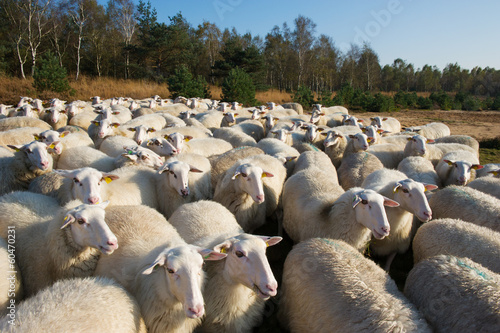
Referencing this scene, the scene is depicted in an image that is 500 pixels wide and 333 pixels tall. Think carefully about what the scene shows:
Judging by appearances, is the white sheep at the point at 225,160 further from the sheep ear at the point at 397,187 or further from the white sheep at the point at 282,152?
the sheep ear at the point at 397,187

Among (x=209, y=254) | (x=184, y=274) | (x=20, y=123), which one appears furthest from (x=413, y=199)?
(x=20, y=123)

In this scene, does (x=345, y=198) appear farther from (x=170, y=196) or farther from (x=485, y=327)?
(x=170, y=196)

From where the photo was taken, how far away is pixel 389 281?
109 inches

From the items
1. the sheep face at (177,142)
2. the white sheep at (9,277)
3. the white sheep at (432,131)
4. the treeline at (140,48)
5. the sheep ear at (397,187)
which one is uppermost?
the treeline at (140,48)

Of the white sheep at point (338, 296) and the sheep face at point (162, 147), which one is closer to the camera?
the white sheep at point (338, 296)

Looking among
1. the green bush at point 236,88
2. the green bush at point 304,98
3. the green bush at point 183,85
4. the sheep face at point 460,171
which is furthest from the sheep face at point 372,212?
the green bush at point 304,98

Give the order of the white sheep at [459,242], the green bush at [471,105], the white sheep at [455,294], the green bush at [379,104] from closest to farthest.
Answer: the white sheep at [455,294] → the white sheep at [459,242] → the green bush at [379,104] → the green bush at [471,105]

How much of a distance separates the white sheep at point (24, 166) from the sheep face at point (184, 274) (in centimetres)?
336

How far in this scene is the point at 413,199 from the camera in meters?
3.84

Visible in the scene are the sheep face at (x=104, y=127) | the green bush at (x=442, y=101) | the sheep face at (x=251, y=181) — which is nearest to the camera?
the sheep face at (x=251, y=181)

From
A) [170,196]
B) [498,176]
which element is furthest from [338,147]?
[170,196]

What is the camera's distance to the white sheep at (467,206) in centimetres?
390

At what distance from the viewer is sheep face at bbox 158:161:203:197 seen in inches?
172

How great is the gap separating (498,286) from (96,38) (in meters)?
32.3
